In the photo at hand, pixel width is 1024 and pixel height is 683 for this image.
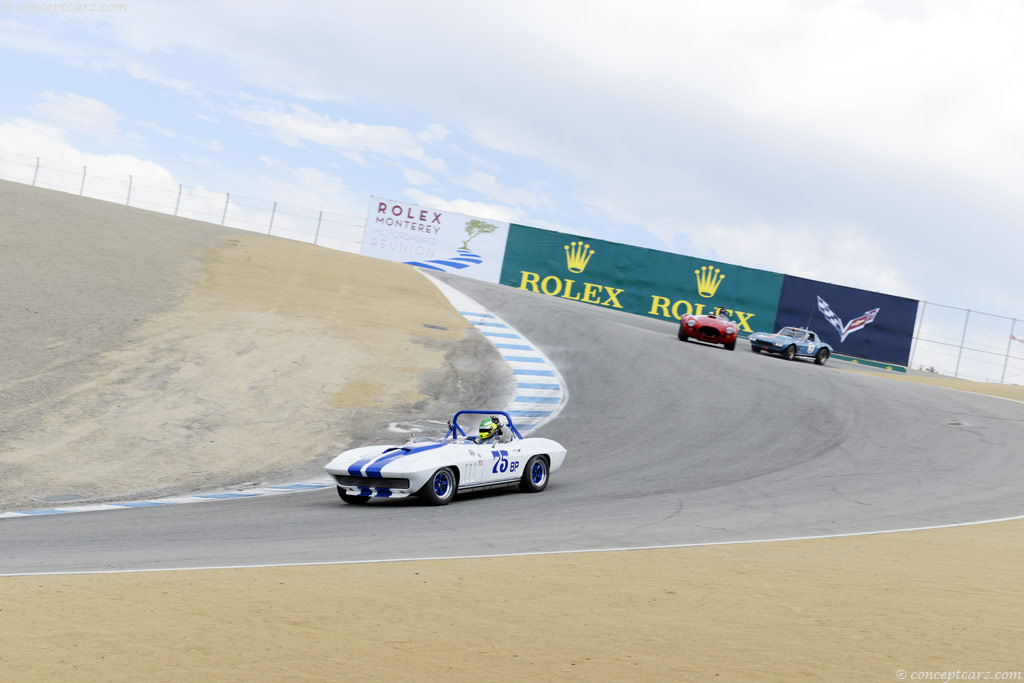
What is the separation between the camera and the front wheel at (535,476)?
12.4 metres

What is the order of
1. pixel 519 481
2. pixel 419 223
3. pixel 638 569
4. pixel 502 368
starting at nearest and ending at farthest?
pixel 638 569 → pixel 519 481 → pixel 502 368 → pixel 419 223

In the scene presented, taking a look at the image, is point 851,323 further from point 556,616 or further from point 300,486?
point 556,616

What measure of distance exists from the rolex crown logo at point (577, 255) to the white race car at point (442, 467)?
906 inches

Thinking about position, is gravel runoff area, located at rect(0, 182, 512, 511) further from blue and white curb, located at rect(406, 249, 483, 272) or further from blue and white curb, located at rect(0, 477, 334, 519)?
blue and white curb, located at rect(406, 249, 483, 272)

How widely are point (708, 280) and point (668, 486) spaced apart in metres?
23.1

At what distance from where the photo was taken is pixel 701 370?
22.4 m

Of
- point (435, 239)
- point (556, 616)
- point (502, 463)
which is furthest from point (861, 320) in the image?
point (556, 616)

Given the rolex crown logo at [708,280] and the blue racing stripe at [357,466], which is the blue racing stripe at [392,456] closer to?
the blue racing stripe at [357,466]

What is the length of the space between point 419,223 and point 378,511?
2555 centimetres

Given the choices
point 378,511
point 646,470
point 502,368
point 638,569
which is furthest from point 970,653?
point 502,368

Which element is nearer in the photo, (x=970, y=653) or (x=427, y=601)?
(x=970, y=653)

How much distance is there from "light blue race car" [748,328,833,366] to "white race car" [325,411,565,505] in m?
16.6

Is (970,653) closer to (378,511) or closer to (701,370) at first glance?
(378,511)

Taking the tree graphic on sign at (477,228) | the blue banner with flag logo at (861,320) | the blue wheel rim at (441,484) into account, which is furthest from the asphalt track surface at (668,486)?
the tree graphic on sign at (477,228)
